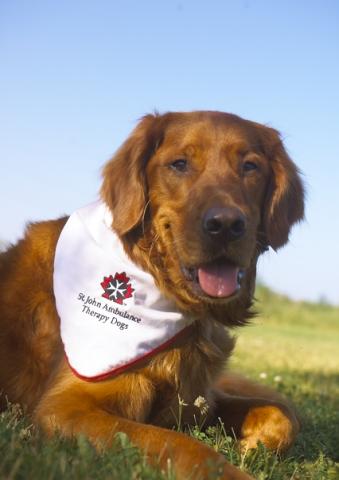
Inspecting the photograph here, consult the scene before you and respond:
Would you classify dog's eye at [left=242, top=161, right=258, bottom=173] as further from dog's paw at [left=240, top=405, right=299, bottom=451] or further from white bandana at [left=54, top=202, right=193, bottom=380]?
dog's paw at [left=240, top=405, right=299, bottom=451]

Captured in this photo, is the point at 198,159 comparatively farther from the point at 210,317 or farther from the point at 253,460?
the point at 253,460

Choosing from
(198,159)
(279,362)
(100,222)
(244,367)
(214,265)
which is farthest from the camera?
(279,362)

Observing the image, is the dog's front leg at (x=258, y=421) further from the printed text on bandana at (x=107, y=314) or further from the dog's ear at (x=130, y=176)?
the dog's ear at (x=130, y=176)

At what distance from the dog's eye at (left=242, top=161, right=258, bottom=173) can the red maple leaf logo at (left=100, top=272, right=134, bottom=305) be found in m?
0.91

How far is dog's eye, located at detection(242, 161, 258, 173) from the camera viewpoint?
3.92 m

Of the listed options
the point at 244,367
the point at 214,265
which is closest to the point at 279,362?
the point at 244,367

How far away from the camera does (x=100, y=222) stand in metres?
4.20

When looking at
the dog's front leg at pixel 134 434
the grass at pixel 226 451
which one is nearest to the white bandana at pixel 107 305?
the dog's front leg at pixel 134 434

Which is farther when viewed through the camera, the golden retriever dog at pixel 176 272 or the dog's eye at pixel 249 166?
the dog's eye at pixel 249 166

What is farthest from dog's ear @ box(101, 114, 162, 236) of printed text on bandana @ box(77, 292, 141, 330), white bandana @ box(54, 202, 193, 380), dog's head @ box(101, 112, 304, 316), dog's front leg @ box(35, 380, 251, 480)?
dog's front leg @ box(35, 380, 251, 480)

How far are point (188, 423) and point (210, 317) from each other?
2.09 feet

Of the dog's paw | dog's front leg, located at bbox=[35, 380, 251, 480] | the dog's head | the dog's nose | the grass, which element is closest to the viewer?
the grass

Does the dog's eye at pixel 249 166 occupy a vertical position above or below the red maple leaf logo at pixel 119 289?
above

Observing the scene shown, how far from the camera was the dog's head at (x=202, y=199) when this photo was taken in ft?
11.5
